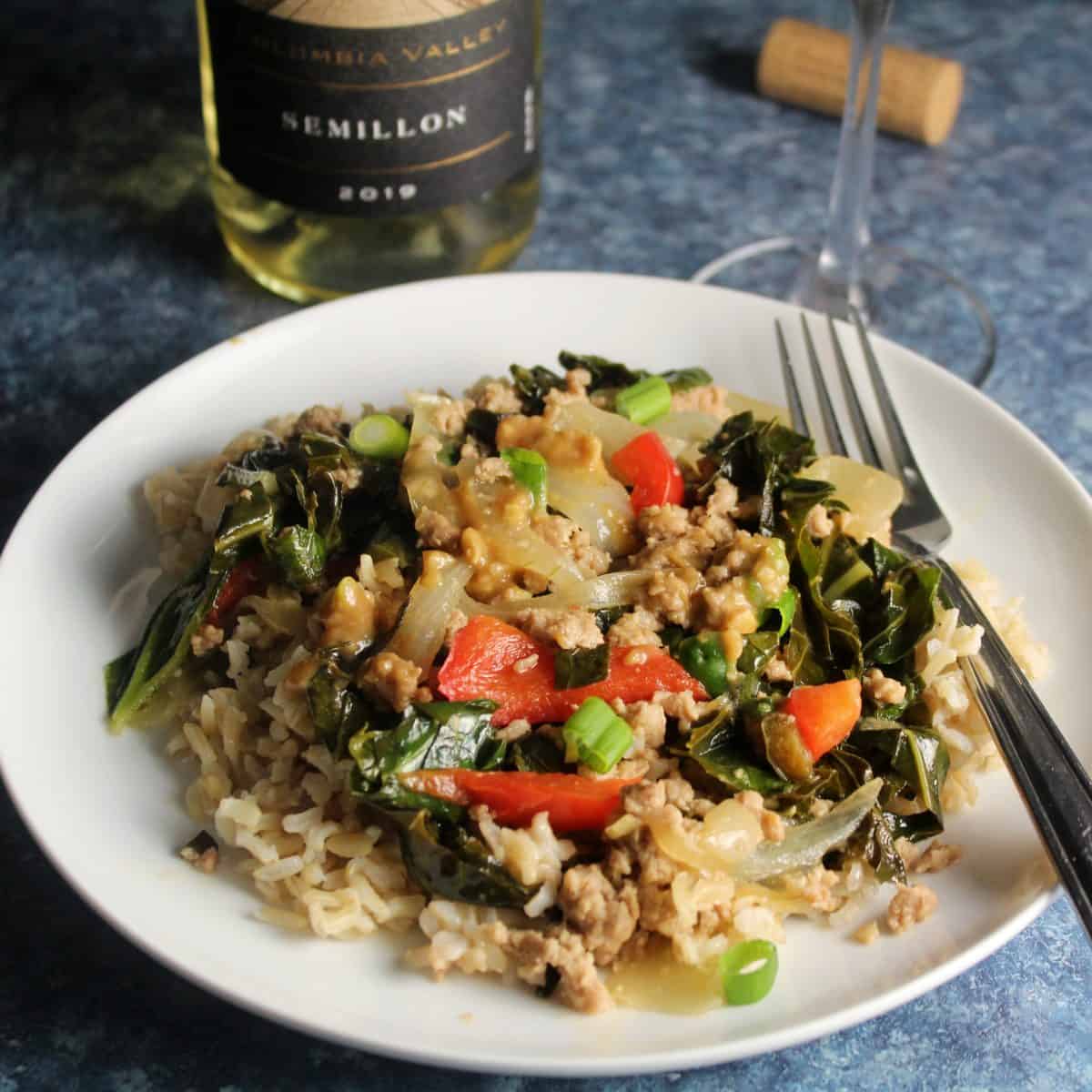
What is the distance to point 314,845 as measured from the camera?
307 cm

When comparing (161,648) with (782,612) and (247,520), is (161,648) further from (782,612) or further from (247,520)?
(782,612)

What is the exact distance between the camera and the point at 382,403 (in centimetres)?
431

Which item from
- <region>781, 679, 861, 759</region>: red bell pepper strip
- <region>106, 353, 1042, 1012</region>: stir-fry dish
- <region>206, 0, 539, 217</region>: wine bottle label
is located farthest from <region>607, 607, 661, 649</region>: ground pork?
<region>206, 0, 539, 217</region>: wine bottle label

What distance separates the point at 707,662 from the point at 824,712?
268 millimetres

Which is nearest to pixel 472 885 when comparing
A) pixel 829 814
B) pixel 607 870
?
pixel 607 870

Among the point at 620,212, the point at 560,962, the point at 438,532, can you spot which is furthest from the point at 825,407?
the point at 620,212

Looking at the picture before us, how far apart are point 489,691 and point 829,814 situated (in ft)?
2.42

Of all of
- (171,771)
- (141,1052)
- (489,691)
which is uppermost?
(489,691)

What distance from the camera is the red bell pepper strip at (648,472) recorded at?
3.58 m

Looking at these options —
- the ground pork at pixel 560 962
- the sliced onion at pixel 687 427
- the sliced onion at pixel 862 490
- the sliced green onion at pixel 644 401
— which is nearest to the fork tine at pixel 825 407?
the sliced onion at pixel 862 490

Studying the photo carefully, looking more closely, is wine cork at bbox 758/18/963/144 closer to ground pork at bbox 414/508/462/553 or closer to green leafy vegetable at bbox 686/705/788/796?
ground pork at bbox 414/508/462/553

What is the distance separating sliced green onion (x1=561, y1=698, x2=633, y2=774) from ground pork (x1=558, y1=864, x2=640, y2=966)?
0.23 m

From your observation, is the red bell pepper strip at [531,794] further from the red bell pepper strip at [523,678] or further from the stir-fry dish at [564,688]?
the red bell pepper strip at [523,678]

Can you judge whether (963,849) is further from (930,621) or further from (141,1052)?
(141,1052)
